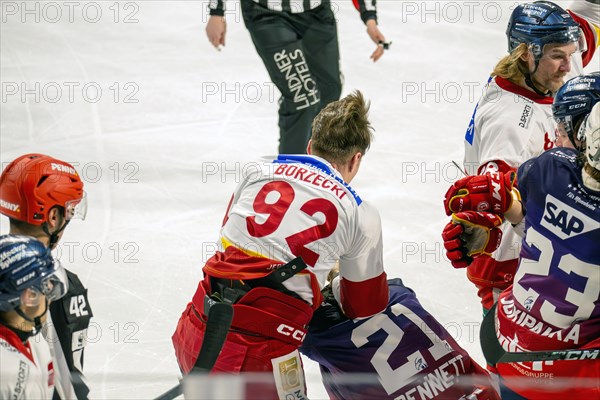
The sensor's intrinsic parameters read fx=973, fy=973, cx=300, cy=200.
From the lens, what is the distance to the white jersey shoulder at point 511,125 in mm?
3150

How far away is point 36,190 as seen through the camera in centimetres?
266

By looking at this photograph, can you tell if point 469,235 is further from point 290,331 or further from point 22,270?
point 22,270

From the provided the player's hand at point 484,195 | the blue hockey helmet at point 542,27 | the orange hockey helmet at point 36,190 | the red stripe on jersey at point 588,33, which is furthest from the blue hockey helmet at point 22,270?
the red stripe on jersey at point 588,33

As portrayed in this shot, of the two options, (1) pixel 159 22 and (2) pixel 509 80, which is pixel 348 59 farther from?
(2) pixel 509 80

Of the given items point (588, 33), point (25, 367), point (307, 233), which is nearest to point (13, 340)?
point (25, 367)

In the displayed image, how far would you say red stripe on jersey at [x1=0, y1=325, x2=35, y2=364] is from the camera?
2.15 metres

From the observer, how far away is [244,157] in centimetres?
550

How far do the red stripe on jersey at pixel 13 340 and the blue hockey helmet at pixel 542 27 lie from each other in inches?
77.2

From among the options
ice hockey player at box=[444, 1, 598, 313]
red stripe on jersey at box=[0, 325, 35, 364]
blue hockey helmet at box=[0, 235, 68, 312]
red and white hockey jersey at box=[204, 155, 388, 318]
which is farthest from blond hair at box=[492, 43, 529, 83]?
red stripe on jersey at box=[0, 325, 35, 364]

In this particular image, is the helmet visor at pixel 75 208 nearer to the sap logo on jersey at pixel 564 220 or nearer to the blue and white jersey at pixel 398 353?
the blue and white jersey at pixel 398 353

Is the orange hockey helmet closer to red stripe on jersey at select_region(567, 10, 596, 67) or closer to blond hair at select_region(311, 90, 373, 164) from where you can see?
blond hair at select_region(311, 90, 373, 164)

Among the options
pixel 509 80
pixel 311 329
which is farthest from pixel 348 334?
pixel 509 80

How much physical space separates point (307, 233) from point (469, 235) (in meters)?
0.51

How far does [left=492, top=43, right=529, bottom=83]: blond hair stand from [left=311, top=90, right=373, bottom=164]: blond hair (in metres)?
0.57
